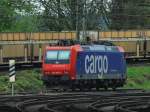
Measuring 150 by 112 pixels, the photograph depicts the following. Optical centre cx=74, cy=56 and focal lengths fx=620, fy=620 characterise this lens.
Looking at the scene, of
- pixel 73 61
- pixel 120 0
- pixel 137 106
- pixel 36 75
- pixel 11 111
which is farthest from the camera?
pixel 120 0

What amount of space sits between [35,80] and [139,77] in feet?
40.0

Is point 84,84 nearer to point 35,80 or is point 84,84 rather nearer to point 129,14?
point 35,80

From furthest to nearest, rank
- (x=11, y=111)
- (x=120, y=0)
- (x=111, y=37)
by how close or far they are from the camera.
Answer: (x=120, y=0)
(x=111, y=37)
(x=11, y=111)

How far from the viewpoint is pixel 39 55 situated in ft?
167

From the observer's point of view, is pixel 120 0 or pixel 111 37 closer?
pixel 111 37

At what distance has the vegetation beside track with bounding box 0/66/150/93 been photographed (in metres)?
37.8

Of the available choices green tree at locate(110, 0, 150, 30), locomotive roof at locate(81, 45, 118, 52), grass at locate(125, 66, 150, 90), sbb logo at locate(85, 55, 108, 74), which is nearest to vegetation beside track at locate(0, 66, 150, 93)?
grass at locate(125, 66, 150, 90)

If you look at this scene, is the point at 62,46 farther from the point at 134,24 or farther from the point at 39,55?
the point at 134,24

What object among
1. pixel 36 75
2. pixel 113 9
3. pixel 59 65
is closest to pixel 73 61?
pixel 59 65

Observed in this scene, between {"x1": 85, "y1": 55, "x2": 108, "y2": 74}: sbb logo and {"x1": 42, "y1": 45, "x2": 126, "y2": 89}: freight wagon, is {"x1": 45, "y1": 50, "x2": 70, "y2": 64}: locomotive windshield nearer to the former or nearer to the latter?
{"x1": 42, "y1": 45, "x2": 126, "y2": 89}: freight wagon

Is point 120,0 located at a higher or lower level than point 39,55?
higher

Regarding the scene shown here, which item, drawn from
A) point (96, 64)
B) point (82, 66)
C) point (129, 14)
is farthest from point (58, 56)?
point (129, 14)

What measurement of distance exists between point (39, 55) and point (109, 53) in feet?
44.1

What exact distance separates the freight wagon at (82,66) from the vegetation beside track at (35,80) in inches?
64.9
